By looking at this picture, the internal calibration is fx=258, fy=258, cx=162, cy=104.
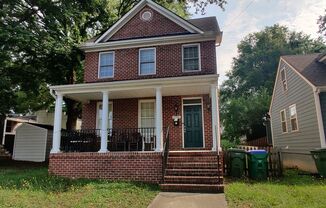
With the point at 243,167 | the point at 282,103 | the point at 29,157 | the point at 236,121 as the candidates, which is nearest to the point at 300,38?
the point at 236,121

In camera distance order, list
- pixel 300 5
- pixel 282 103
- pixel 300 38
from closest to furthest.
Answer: pixel 300 5, pixel 282 103, pixel 300 38

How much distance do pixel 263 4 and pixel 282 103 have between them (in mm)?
8072

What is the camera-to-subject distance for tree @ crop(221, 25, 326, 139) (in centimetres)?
3161

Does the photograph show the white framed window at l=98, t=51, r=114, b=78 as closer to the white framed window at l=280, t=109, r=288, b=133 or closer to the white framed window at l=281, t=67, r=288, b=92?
the white framed window at l=281, t=67, r=288, b=92

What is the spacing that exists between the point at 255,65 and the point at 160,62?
95.9 feet

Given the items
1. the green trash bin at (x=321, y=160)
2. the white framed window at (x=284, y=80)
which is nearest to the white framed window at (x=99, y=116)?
the green trash bin at (x=321, y=160)

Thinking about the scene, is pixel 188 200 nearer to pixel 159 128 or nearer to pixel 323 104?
pixel 159 128

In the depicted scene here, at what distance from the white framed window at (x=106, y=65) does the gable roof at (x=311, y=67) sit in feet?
31.3

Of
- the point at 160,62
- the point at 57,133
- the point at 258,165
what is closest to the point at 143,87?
the point at 160,62

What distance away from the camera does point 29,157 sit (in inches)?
754

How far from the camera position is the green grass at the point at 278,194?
20.8ft

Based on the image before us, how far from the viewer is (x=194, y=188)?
313 inches

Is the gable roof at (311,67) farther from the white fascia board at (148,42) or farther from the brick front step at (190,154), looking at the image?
the brick front step at (190,154)

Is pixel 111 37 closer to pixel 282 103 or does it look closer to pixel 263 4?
pixel 263 4
